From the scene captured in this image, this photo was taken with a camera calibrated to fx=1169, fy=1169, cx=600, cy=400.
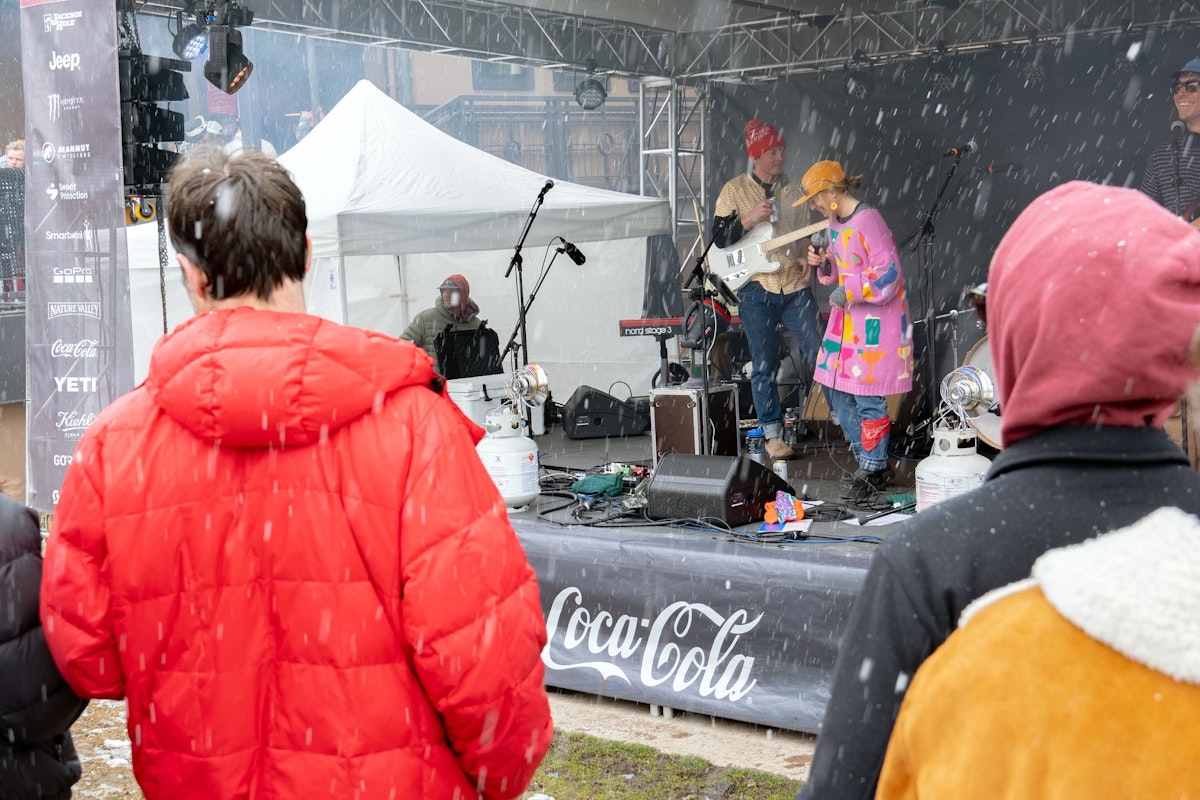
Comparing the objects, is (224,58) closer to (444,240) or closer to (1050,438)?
(444,240)

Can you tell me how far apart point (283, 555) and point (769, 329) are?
6.11m

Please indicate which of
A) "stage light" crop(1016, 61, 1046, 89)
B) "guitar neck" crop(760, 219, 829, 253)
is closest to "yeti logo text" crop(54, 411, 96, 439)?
"guitar neck" crop(760, 219, 829, 253)

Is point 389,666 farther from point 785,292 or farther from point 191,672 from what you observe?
point 785,292

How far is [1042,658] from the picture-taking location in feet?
2.74

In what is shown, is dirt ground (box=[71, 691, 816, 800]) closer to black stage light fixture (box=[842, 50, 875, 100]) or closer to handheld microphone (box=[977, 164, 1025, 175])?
handheld microphone (box=[977, 164, 1025, 175])

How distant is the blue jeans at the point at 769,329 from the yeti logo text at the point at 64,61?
4.01 meters

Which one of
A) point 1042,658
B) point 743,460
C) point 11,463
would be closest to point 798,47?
point 743,460

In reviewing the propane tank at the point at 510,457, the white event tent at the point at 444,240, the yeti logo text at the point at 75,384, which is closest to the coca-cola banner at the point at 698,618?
the propane tank at the point at 510,457

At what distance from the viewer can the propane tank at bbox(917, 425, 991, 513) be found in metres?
4.69

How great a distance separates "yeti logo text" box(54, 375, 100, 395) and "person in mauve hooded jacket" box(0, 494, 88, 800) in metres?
4.23

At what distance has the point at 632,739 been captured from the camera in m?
4.18

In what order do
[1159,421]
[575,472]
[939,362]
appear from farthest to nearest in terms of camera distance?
1. [939,362]
2. [575,472]
3. [1159,421]

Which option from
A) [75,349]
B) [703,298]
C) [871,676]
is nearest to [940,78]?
[703,298]

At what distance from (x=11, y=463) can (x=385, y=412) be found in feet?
22.9
